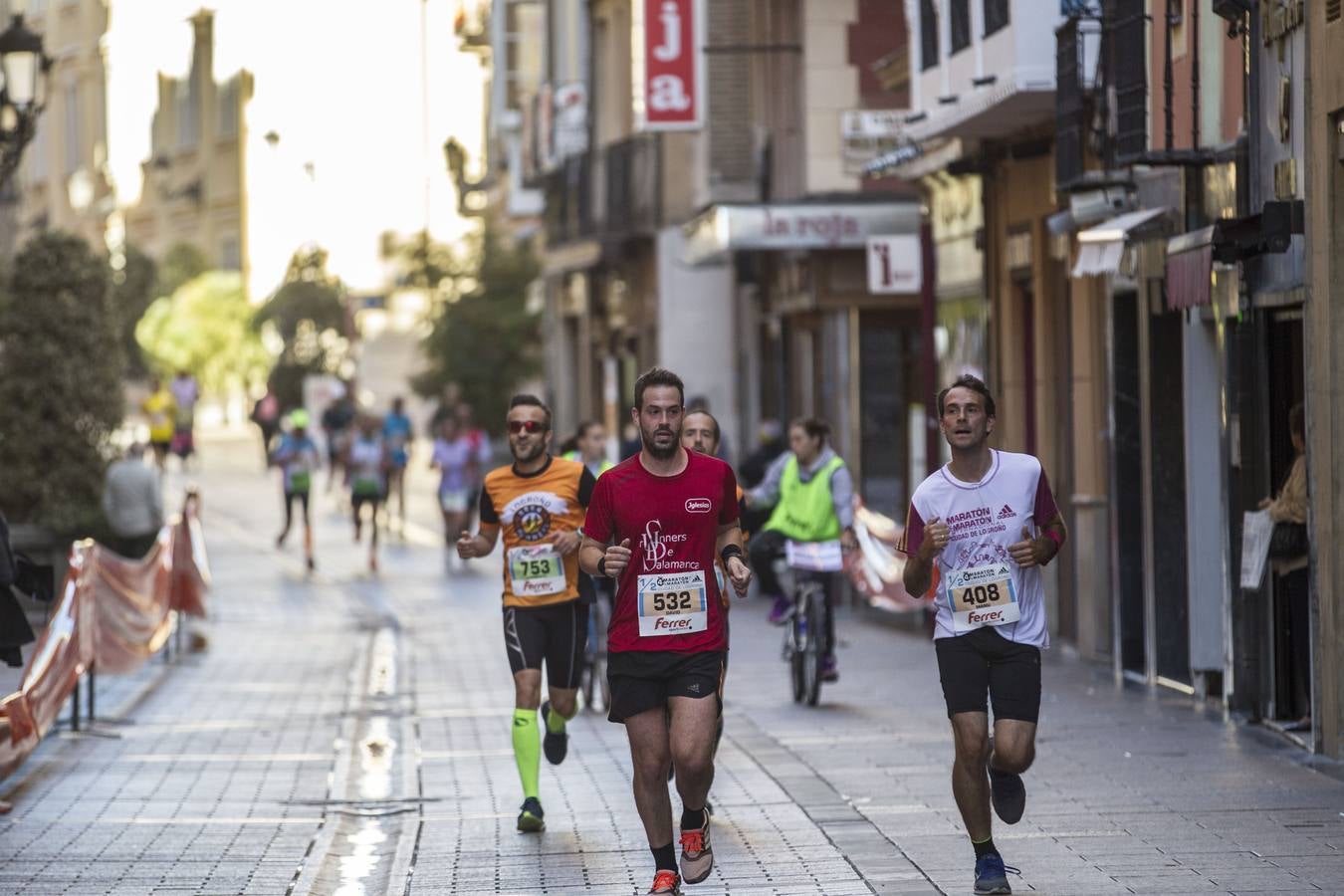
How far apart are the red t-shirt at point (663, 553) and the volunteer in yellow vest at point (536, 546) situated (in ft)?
7.76

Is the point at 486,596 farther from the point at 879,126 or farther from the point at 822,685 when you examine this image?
the point at 822,685

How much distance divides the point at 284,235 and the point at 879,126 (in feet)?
183

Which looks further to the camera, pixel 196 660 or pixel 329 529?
pixel 329 529

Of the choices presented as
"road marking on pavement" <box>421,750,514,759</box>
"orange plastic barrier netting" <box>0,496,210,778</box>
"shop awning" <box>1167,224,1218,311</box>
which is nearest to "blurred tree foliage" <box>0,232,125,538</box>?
"orange plastic barrier netting" <box>0,496,210,778</box>

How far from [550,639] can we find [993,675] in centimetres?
292

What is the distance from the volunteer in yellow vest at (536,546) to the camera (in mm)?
11406

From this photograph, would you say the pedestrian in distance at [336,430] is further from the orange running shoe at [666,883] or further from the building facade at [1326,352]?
the orange running shoe at [666,883]

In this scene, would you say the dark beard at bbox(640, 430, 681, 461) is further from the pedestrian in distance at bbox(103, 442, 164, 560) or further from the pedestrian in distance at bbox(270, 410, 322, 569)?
the pedestrian in distance at bbox(270, 410, 322, 569)

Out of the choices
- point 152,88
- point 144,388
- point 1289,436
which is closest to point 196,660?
point 1289,436

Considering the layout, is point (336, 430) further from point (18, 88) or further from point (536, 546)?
point (536, 546)

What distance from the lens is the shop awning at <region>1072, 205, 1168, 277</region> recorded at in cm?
1556

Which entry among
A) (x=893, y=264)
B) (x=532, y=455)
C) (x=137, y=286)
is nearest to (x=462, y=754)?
(x=532, y=455)

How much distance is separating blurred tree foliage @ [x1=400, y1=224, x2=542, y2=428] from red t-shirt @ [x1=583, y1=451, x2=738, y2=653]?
1515 inches

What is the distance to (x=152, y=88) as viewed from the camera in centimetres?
8375
